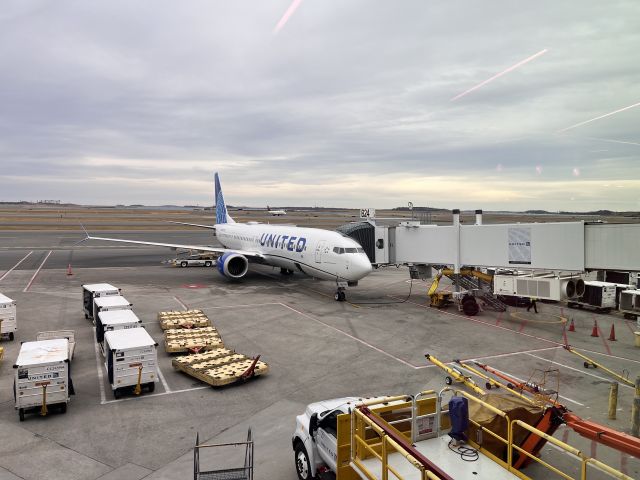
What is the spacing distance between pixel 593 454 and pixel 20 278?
1654 inches

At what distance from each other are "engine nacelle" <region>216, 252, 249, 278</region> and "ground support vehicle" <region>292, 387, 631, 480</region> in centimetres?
2761

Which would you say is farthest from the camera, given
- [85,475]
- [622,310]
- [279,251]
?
[279,251]

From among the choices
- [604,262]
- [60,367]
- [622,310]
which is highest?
[604,262]

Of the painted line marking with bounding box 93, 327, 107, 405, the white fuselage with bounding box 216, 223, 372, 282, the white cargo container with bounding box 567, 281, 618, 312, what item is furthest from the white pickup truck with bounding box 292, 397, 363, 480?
the white cargo container with bounding box 567, 281, 618, 312

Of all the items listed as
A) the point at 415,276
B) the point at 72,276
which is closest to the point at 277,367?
the point at 415,276

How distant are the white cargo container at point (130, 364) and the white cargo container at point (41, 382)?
4.47 ft

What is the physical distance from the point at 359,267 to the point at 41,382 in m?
18.9

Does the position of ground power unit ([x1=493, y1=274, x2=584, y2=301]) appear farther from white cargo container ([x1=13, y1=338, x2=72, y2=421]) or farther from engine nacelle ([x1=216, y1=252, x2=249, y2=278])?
white cargo container ([x1=13, y1=338, x2=72, y2=421])

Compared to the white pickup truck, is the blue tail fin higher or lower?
higher

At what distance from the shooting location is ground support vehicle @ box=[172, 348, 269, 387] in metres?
16.2

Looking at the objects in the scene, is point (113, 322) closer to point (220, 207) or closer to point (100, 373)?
point (100, 373)

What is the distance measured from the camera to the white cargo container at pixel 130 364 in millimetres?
15023

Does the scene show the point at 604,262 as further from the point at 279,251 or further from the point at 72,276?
the point at 72,276

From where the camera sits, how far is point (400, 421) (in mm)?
9352
